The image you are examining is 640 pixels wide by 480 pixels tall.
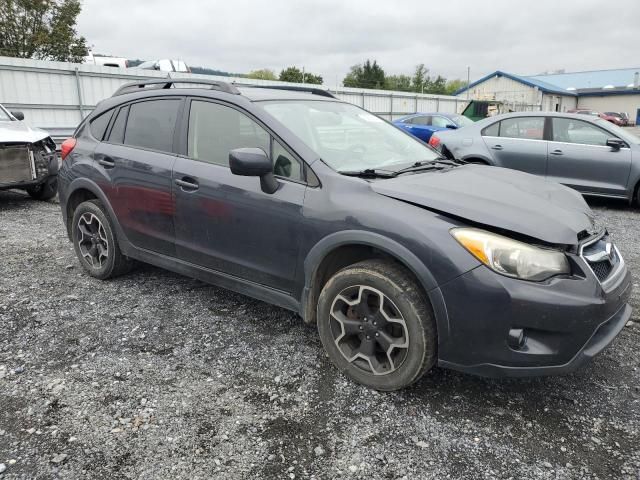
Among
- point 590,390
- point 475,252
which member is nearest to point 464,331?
point 475,252

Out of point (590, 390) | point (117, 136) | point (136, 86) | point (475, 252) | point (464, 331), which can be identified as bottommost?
point (590, 390)

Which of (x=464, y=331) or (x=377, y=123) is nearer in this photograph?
(x=464, y=331)

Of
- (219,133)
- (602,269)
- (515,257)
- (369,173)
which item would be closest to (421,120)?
(219,133)

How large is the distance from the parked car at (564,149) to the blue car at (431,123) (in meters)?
6.08

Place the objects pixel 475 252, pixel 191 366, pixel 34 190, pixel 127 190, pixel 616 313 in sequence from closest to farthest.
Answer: pixel 475 252 < pixel 616 313 < pixel 191 366 < pixel 127 190 < pixel 34 190

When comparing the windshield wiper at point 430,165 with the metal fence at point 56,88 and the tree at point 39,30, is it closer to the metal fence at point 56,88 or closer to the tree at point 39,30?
the metal fence at point 56,88

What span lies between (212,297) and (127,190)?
109 centimetres

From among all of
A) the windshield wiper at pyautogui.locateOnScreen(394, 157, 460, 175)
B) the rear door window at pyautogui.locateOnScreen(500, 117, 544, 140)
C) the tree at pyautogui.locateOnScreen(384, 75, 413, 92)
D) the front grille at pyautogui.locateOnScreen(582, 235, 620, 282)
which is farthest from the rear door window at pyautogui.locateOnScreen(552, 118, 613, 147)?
the tree at pyautogui.locateOnScreen(384, 75, 413, 92)

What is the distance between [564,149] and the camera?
7.56 meters

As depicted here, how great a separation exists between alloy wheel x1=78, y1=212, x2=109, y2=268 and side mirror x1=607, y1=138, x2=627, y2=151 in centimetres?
Result: 684

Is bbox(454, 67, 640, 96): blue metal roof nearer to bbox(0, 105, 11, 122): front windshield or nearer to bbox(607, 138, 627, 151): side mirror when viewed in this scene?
bbox(607, 138, 627, 151): side mirror

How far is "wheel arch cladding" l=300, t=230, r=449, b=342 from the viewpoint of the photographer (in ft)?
8.23

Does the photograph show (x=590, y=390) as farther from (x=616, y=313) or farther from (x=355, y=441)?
(x=355, y=441)

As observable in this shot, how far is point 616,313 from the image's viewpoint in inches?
102
